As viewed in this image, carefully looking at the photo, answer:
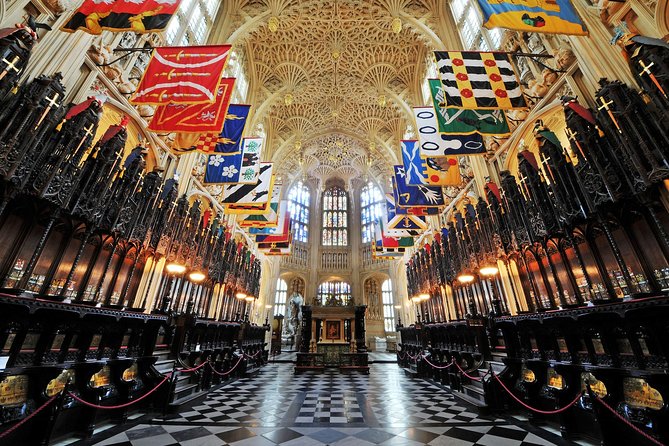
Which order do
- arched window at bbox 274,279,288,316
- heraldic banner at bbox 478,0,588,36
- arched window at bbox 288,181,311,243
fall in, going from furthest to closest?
1. arched window at bbox 288,181,311,243
2. arched window at bbox 274,279,288,316
3. heraldic banner at bbox 478,0,588,36

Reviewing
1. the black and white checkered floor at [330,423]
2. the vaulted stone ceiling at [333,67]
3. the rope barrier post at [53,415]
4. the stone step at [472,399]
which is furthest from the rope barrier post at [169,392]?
the vaulted stone ceiling at [333,67]

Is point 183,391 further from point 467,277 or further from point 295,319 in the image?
point 295,319

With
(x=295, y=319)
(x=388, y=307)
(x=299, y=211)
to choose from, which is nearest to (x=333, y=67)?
(x=299, y=211)

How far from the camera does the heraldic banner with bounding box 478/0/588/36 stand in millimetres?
5547

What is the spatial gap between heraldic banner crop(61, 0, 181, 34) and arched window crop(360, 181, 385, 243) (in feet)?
96.7

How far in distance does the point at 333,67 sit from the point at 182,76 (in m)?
18.0

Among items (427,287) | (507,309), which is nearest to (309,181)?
(427,287)

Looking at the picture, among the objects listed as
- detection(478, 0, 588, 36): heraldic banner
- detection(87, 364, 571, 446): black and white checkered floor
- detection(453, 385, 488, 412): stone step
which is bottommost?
detection(87, 364, 571, 446): black and white checkered floor

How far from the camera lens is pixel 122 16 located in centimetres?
583

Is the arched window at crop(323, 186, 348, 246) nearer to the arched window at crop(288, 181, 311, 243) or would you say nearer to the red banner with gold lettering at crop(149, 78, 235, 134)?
the arched window at crop(288, 181, 311, 243)

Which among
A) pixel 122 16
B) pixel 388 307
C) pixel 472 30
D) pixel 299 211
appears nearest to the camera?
pixel 122 16

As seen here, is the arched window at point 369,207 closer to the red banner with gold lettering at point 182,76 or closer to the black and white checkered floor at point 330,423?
the black and white checkered floor at point 330,423

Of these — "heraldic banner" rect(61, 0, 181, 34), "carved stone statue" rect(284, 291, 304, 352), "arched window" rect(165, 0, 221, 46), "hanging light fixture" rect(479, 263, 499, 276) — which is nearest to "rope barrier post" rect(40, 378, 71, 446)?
"heraldic banner" rect(61, 0, 181, 34)

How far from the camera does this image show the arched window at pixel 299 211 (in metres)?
34.6
